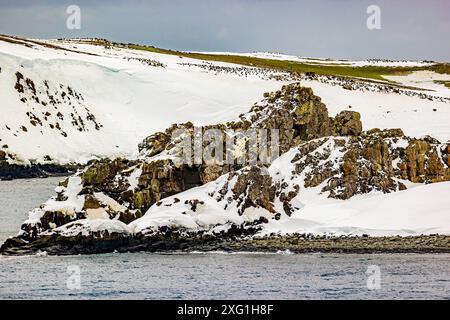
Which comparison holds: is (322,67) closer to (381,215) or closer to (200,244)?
(381,215)

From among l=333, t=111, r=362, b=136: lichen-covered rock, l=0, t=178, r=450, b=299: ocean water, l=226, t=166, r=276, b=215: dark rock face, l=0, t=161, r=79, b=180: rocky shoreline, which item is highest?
l=333, t=111, r=362, b=136: lichen-covered rock

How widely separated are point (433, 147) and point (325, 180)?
16.8 feet

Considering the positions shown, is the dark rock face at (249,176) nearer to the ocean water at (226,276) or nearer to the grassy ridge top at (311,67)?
the ocean water at (226,276)

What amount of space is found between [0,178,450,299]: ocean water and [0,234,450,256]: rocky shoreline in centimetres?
73

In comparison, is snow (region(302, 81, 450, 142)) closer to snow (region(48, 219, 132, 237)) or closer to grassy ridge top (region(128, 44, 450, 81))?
snow (region(48, 219, 132, 237))

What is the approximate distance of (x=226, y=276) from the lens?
35438 millimetres

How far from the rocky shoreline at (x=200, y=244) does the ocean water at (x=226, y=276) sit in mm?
735

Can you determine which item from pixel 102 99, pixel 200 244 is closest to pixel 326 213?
pixel 200 244

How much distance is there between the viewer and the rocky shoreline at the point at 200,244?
40.3 meters

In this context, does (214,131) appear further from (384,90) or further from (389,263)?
(384,90)

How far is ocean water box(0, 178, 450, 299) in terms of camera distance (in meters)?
32.7

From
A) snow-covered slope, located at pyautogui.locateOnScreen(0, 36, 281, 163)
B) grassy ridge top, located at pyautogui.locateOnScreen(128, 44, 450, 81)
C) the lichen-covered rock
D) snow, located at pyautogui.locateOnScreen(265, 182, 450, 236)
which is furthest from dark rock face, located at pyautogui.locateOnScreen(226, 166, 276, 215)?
grassy ridge top, located at pyautogui.locateOnScreen(128, 44, 450, 81)

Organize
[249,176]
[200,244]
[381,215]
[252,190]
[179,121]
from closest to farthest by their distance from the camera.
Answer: [200,244] → [381,215] → [252,190] → [249,176] → [179,121]

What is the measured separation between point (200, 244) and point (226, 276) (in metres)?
6.11
